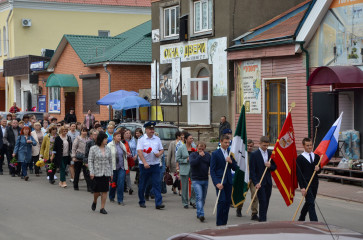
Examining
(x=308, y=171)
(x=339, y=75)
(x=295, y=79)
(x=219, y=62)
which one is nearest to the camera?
(x=308, y=171)

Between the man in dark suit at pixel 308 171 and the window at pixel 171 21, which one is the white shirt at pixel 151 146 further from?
the window at pixel 171 21

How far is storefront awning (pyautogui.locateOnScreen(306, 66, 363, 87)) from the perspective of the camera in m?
19.1

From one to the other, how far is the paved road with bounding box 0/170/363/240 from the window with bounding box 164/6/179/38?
14.2 metres

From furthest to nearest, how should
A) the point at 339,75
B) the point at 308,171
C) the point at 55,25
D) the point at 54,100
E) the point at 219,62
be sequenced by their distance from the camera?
1. the point at 55,25
2. the point at 54,100
3. the point at 219,62
4. the point at 339,75
5. the point at 308,171

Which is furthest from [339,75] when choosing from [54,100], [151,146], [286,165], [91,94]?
[54,100]

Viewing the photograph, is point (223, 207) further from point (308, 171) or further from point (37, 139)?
point (37, 139)

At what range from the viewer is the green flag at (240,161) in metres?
12.3

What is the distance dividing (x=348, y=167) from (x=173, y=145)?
238 inches

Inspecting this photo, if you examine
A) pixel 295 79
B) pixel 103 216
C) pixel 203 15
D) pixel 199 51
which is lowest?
pixel 103 216

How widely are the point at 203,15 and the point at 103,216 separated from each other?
16319 millimetres

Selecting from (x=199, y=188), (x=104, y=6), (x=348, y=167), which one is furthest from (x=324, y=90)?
(x=104, y=6)

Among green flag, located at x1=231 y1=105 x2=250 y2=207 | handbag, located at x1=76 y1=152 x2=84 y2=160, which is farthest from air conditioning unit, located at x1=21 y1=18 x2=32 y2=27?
green flag, located at x1=231 y1=105 x2=250 y2=207

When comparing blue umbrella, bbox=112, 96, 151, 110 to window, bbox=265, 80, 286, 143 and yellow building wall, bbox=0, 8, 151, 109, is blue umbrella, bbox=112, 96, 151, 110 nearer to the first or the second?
window, bbox=265, 80, 286, 143

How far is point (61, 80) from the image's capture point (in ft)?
124
